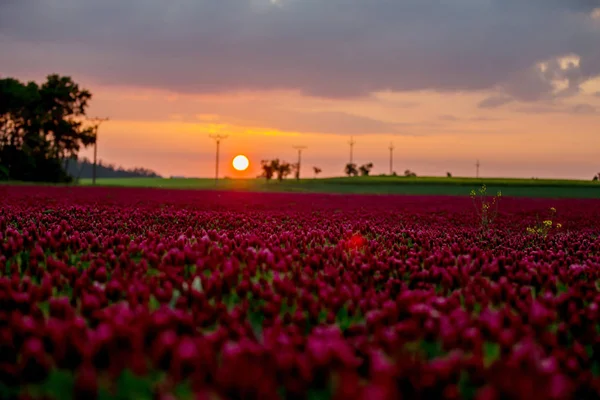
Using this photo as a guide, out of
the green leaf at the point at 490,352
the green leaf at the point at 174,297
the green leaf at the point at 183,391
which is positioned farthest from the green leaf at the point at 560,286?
the green leaf at the point at 183,391

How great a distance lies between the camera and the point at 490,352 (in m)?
5.41

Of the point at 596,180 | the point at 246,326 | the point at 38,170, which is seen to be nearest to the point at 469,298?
the point at 246,326

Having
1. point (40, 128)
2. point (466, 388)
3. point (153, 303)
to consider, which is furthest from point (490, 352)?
point (40, 128)

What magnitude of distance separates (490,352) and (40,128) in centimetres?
10175

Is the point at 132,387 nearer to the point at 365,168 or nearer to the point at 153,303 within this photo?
the point at 153,303

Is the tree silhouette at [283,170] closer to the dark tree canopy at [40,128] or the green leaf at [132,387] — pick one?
the dark tree canopy at [40,128]

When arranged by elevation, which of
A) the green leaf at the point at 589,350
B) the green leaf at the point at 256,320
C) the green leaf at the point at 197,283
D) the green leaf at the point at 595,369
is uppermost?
the green leaf at the point at 197,283

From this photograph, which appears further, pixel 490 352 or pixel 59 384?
pixel 490 352

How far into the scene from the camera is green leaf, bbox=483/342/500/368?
17.0 feet

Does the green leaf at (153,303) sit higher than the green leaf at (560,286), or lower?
lower

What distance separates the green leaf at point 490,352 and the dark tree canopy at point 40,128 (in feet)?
296

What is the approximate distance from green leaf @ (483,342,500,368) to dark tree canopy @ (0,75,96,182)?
90189mm

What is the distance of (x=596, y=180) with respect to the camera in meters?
141

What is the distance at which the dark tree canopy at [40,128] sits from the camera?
89375 mm
